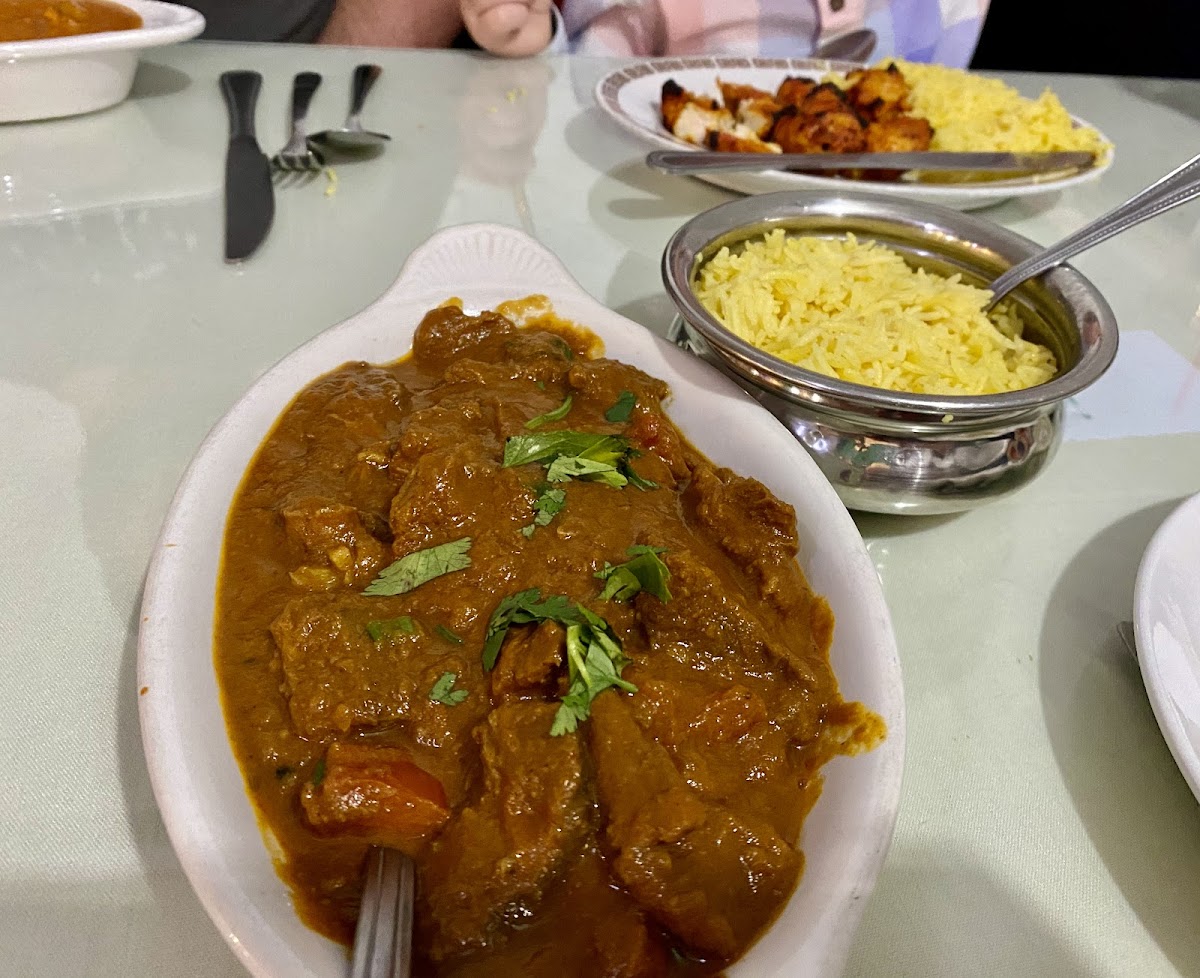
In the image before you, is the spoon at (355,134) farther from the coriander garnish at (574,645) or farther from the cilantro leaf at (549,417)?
the coriander garnish at (574,645)

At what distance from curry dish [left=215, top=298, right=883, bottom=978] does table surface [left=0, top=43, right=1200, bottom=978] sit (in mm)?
309

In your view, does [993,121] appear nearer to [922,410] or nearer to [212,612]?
[922,410]

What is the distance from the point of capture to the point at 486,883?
1.22m

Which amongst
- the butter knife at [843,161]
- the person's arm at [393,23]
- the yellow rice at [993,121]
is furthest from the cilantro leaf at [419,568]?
the person's arm at [393,23]

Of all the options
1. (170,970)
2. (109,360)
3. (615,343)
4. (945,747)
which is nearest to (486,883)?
(170,970)

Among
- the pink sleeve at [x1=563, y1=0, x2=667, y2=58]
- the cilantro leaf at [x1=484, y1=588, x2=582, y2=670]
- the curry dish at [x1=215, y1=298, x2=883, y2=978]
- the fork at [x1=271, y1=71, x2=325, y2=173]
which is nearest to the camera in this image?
the curry dish at [x1=215, y1=298, x2=883, y2=978]

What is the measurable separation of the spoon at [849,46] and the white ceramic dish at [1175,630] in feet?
13.1

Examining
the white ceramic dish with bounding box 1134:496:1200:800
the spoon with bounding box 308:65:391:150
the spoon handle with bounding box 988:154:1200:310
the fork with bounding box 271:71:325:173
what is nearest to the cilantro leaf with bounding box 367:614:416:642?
the white ceramic dish with bounding box 1134:496:1200:800

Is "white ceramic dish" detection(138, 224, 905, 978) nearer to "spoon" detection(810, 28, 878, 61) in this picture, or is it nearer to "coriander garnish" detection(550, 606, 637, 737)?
"coriander garnish" detection(550, 606, 637, 737)

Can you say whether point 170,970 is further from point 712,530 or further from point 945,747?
point 945,747

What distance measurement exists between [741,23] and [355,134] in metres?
2.62

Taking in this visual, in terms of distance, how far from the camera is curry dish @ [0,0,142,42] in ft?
10.7

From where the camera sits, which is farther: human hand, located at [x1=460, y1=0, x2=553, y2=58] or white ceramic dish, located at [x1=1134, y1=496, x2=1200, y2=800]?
human hand, located at [x1=460, y1=0, x2=553, y2=58]

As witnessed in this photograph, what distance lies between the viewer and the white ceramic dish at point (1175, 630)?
4.77 feet
